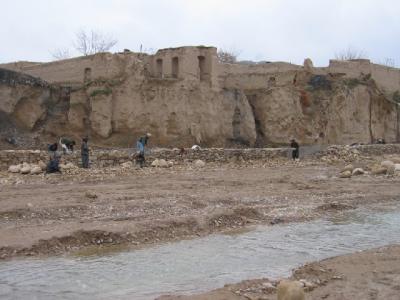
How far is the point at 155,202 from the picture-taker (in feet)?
38.9

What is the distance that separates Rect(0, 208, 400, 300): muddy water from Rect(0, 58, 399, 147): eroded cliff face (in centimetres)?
1609

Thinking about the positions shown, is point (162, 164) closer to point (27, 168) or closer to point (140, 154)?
point (140, 154)

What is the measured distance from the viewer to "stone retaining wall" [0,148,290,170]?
18562 millimetres

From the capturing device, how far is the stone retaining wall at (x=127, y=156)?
731 inches

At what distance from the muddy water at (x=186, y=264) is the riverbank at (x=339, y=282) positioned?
0.43 m

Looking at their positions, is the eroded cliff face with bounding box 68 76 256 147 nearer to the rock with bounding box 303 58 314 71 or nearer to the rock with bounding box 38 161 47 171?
the rock with bounding box 303 58 314 71

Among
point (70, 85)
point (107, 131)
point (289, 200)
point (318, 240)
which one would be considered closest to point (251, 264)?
point (318, 240)

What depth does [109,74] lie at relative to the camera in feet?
83.1

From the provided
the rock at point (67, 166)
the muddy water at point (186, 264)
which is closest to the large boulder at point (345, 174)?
the muddy water at point (186, 264)

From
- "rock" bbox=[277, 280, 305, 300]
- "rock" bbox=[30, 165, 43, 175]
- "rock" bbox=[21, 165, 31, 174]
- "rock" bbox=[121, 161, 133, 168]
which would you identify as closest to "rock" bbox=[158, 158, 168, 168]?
"rock" bbox=[121, 161, 133, 168]

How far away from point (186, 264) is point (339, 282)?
2.16m

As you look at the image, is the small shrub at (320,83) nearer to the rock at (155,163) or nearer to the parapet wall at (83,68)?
the parapet wall at (83,68)

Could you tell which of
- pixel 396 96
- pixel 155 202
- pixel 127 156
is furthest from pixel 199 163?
pixel 396 96

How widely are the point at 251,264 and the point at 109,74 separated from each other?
18.9 m
